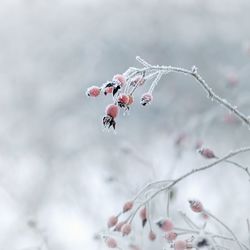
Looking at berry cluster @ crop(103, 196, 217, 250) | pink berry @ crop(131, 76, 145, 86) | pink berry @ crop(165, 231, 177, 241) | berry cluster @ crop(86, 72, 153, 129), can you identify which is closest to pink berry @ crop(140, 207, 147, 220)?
berry cluster @ crop(103, 196, 217, 250)

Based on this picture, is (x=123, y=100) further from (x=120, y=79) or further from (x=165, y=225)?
(x=165, y=225)

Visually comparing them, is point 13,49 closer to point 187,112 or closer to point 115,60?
point 115,60

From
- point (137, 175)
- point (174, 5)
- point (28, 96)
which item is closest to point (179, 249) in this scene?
point (137, 175)

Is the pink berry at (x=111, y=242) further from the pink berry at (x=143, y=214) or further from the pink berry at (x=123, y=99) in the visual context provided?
the pink berry at (x=123, y=99)

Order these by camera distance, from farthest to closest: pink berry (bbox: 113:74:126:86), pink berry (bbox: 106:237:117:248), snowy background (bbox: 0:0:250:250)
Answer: snowy background (bbox: 0:0:250:250)
pink berry (bbox: 106:237:117:248)
pink berry (bbox: 113:74:126:86)

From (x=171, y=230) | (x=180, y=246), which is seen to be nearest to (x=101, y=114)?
(x=171, y=230)

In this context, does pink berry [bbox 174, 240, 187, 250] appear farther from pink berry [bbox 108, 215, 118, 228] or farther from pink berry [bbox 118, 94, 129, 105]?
pink berry [bbox 118, 94, 129, 105]

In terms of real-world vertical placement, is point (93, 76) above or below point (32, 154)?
above

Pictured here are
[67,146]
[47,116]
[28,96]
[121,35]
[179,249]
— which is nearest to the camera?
[179,249]

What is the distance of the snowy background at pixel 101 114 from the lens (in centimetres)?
688

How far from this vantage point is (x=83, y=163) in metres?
9.34

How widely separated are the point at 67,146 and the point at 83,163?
77 cm

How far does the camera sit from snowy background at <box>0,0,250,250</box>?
688 centimetres

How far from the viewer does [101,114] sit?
1091 centimetres
